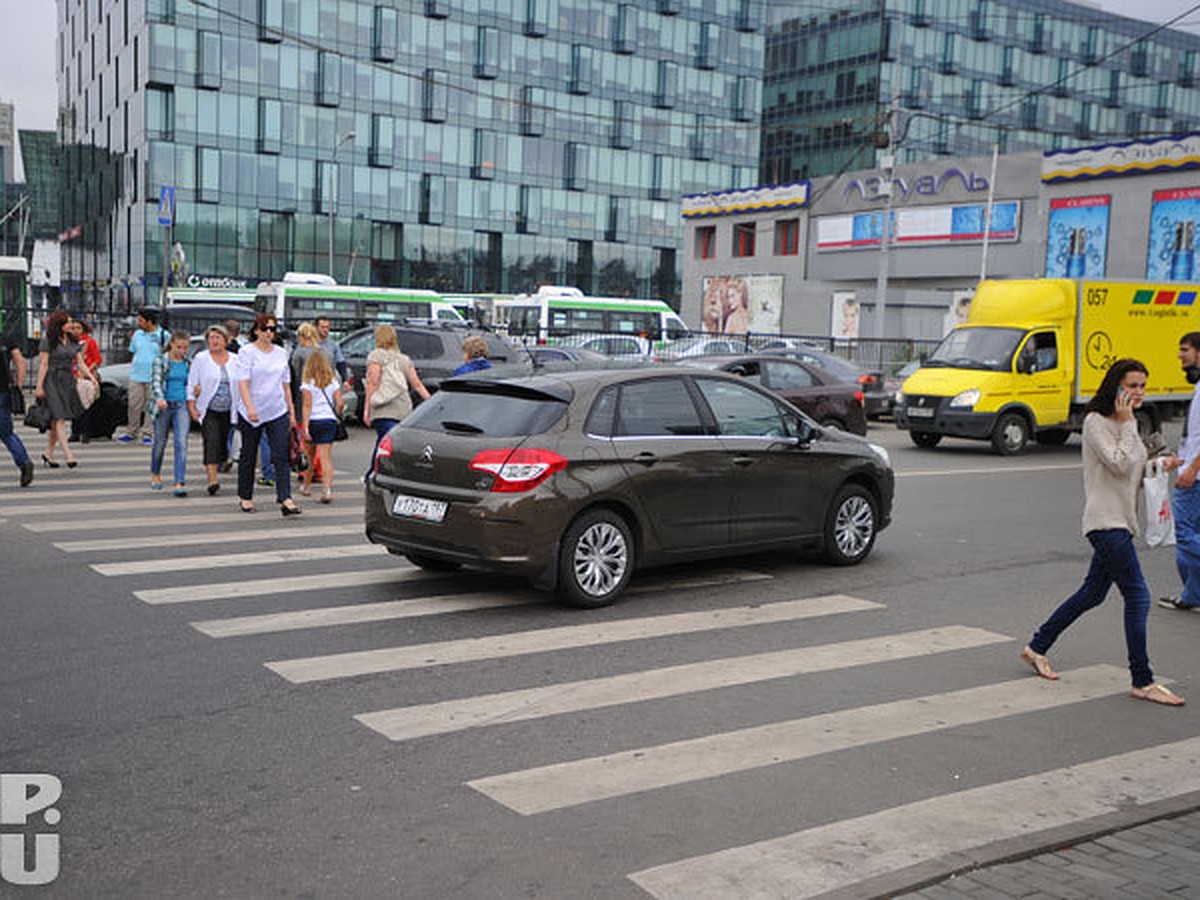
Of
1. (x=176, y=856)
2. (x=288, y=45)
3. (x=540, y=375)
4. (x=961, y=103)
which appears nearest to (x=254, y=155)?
(x=288, y=45)

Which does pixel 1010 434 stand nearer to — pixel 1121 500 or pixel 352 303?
pixel 1121 500

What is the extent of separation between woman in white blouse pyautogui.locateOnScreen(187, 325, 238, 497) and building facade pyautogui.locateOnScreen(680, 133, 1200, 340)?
78.1 ft

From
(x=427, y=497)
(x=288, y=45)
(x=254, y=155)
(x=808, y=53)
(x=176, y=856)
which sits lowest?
(x=176, y=856)

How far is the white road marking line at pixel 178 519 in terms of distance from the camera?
1050cm

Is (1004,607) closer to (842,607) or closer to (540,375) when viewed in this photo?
(842,607)

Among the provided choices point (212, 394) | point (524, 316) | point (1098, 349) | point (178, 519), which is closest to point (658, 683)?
point (178, 519)

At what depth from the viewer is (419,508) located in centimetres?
821

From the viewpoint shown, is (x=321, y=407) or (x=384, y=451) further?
(x=321, y=407)

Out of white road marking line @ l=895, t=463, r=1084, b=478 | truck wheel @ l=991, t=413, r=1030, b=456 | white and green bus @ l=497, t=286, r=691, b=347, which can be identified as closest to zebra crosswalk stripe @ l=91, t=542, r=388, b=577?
white road marking line @ l=895, t=463, r=1084, b=478

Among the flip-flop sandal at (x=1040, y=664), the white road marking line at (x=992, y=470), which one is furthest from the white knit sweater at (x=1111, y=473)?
the white road marking line at (x=992, y=470)

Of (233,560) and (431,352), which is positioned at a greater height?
(431,352)

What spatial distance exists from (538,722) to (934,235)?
43.5 metres

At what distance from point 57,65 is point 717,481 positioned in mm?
106016

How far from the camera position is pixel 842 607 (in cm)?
846
